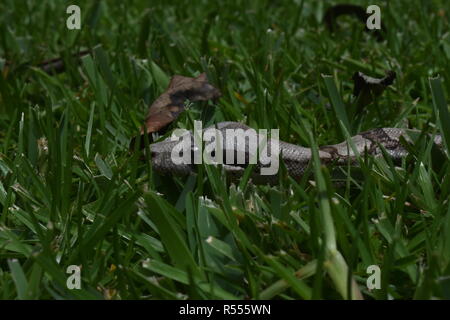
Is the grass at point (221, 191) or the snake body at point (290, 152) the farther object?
the snake body at point (290, 152)

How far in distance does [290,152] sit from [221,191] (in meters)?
0.49

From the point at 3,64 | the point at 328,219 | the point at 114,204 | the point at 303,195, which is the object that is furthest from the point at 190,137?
the point at 3,64

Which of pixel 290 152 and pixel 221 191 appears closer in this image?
pixel 221 191

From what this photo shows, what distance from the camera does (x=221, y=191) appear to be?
2061 millimetres

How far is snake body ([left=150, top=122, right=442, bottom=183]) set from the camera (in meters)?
2.38

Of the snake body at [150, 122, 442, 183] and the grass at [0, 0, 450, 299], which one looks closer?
the grass at [0, 0, 450, 299]

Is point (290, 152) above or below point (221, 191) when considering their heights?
above

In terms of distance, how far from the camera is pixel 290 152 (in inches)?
97.0

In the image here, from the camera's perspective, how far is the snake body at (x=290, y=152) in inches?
93.5

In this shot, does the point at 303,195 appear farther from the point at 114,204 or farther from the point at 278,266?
the point at 114,204

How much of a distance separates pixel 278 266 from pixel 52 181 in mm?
901

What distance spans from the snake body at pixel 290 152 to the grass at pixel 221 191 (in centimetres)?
6

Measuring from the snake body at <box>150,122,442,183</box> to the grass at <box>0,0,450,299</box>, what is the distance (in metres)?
0.06

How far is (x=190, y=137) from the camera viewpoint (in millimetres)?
2457
